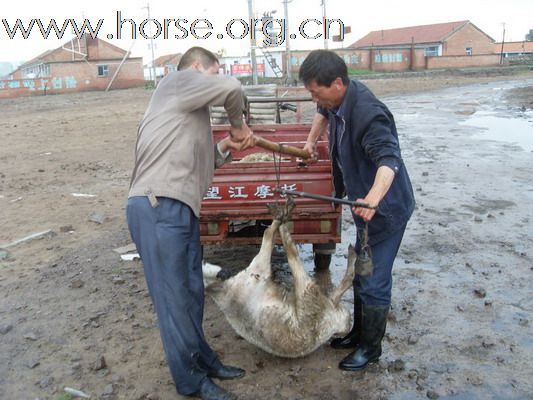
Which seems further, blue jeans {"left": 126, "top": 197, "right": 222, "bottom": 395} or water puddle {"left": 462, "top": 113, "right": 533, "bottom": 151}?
water puddle {"left": 462, "top": 113, "right": 533, "bottom": 151}

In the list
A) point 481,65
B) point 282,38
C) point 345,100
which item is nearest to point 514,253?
point 345,100

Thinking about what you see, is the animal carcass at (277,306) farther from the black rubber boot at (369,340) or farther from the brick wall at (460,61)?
the brick wall at (460,61)

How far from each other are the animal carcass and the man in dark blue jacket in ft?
0.85

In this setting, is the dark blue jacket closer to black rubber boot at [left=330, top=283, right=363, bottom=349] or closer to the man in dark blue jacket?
the man in dark blue jacket

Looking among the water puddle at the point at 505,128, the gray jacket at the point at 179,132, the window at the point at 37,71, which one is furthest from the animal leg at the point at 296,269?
the window at the point at 37,71

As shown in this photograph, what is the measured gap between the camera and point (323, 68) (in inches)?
127

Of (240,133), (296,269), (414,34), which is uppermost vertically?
(414,34)

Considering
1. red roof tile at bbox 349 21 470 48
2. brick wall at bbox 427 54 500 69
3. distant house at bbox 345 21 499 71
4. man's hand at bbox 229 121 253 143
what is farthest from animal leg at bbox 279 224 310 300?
red roof tile at bbox 349 21 470 48

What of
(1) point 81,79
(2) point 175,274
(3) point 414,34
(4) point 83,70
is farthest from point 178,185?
(3) point 414,34

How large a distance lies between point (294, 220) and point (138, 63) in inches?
1886

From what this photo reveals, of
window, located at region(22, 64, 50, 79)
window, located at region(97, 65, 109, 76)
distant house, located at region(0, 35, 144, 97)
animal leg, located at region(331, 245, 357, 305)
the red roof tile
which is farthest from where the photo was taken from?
the red roof tile

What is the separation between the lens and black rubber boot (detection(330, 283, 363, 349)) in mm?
4074

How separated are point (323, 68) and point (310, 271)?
297cm

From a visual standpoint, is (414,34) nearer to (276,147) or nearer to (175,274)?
(276,147)
